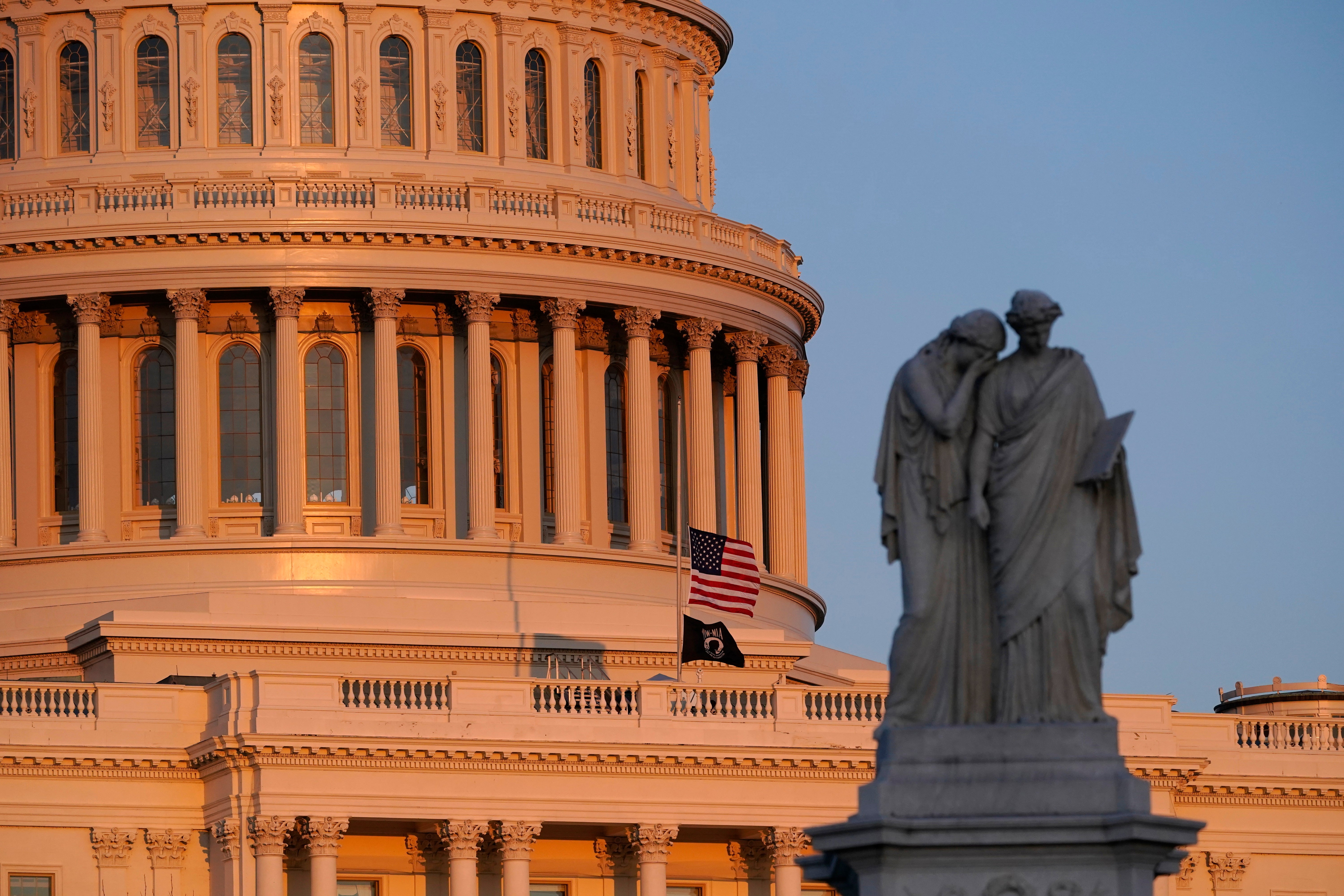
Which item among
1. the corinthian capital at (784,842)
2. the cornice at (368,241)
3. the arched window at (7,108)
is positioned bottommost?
the corinthian capital at (784,842)

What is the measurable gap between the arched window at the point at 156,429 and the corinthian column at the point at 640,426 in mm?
10652

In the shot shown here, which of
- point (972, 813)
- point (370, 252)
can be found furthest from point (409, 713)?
point (972, 813)

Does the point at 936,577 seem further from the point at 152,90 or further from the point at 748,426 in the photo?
the point at 748,426

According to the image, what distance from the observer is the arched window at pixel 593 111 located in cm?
8162

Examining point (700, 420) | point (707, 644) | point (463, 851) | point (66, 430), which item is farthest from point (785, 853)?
point (66, 430)

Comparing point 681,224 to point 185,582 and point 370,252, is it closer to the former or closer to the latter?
point 370,252

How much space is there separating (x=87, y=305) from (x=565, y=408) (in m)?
11.2

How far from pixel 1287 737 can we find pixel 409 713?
63.0ft

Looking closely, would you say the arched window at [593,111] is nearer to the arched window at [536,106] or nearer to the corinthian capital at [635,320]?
the arched window at [536,106]

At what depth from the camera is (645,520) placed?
257 feet

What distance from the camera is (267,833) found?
58594 millimetres

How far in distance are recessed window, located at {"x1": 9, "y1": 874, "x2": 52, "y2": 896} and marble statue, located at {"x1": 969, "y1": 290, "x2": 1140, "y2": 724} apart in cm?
4559

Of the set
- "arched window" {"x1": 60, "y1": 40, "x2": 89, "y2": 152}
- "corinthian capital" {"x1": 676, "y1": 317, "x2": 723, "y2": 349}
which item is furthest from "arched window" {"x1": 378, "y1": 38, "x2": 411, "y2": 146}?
"corinthian capital" {"x1": 676, "y1": 317, "x2": 723, "y2": 349}

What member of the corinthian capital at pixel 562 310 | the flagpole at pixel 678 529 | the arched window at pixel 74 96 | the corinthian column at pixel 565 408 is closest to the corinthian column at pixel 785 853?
the flagpole at pixel 678 529
